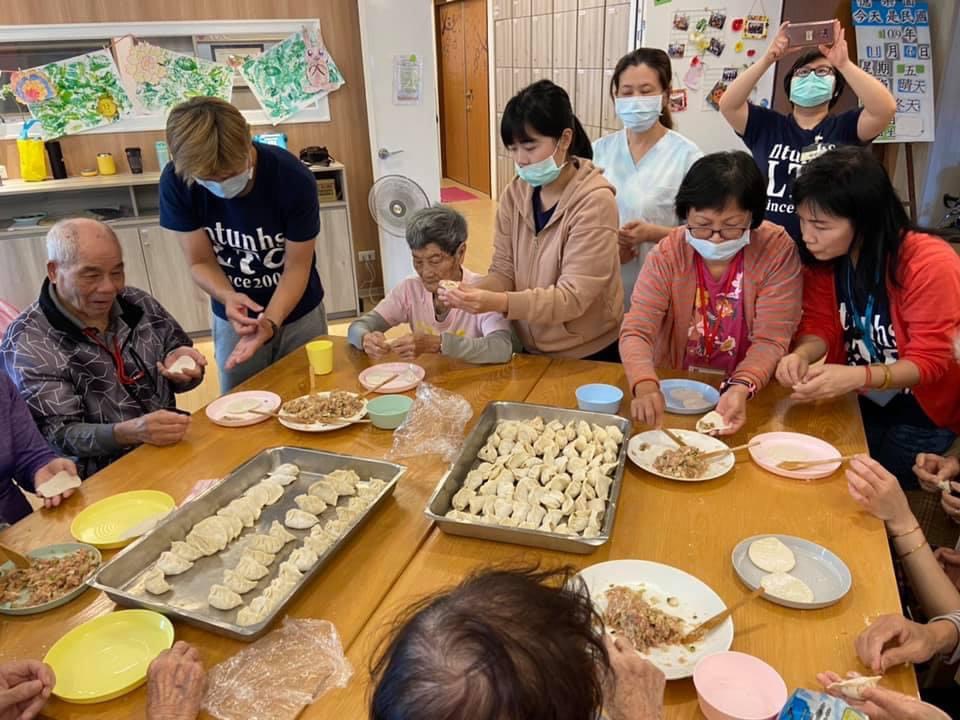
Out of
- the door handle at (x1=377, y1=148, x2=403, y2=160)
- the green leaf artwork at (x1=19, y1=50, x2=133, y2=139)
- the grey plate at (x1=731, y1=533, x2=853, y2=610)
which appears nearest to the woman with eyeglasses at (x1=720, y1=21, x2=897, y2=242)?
the grey plate at (x1=731, y1=533, x2=853, y2=610)

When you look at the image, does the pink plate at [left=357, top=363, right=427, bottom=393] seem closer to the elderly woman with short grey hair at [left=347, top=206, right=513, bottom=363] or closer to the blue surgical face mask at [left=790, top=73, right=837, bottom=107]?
the elderly woman with short grey hair at [left=347, top=206, right=513, bottom=363]

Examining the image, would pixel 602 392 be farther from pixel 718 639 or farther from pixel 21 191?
pixel 21 191

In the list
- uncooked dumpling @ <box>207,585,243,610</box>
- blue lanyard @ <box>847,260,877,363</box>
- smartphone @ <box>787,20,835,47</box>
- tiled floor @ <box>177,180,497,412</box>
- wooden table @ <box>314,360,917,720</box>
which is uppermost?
smartphone @ <box>787,20,835,47</box>

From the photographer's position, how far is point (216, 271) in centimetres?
241

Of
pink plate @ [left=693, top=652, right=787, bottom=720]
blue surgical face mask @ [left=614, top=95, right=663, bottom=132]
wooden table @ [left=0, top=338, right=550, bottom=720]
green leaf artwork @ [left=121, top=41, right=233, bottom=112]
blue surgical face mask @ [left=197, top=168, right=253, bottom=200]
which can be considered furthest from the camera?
green leaf artwork @ [left=121, top=41, right=233, bottom=112]

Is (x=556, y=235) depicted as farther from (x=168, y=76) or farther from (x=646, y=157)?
(x=168, y=76)

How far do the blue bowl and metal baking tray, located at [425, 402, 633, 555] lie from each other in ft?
0.34

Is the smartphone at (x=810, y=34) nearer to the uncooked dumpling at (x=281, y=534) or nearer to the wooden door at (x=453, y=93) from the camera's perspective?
the uncooked dumpling at (x=281, y=534)

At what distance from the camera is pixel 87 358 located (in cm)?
191

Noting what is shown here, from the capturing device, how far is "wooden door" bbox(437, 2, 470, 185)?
9508mm

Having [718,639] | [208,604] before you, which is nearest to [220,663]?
[208,604]

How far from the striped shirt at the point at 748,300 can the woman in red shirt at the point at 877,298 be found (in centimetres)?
7

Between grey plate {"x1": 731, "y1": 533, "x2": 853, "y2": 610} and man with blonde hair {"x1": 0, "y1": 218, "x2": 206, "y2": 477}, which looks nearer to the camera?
grey plate {"x1": 731, "y1": 533, "x2": 853, "y2": 610}

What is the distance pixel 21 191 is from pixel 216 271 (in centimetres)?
285
